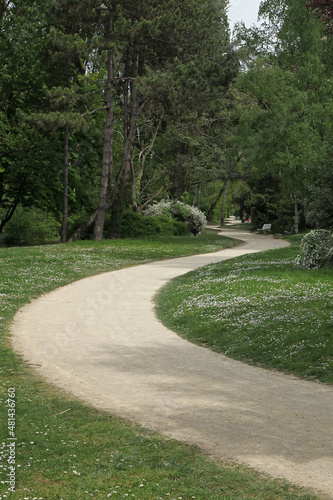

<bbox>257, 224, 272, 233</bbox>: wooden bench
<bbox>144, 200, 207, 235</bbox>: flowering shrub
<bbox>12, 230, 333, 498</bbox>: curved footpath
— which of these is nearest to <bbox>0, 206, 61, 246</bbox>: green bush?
<bbox>144, 200, 207, 235</bbox>: flowering shrub

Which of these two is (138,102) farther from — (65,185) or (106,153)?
(65,185)

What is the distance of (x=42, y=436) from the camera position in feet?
16.8

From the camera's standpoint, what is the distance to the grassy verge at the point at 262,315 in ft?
27.8

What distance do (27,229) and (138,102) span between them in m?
11.8

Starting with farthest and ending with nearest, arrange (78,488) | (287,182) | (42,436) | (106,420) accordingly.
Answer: (287,182)
(106,420)
(42,436)
(78,488)

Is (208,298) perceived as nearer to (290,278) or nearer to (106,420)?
(290,278)

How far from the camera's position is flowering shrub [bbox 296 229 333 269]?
16.6 meters

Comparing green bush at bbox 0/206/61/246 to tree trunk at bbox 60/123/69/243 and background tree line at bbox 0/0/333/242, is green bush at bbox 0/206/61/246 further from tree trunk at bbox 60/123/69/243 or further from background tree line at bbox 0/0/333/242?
tree trunk at bbox 60/123/69/243

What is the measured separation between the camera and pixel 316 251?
16812mm

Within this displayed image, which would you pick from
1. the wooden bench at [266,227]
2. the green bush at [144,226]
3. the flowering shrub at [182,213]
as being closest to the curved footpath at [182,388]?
the green bush at [144,226]

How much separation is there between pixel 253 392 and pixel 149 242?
81.6ft

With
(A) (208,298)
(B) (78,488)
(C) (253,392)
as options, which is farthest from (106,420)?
(A) (208,298)

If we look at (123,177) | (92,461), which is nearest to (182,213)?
(123,177)

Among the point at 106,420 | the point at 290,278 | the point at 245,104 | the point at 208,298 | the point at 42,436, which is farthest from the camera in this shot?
the point at 245,104
